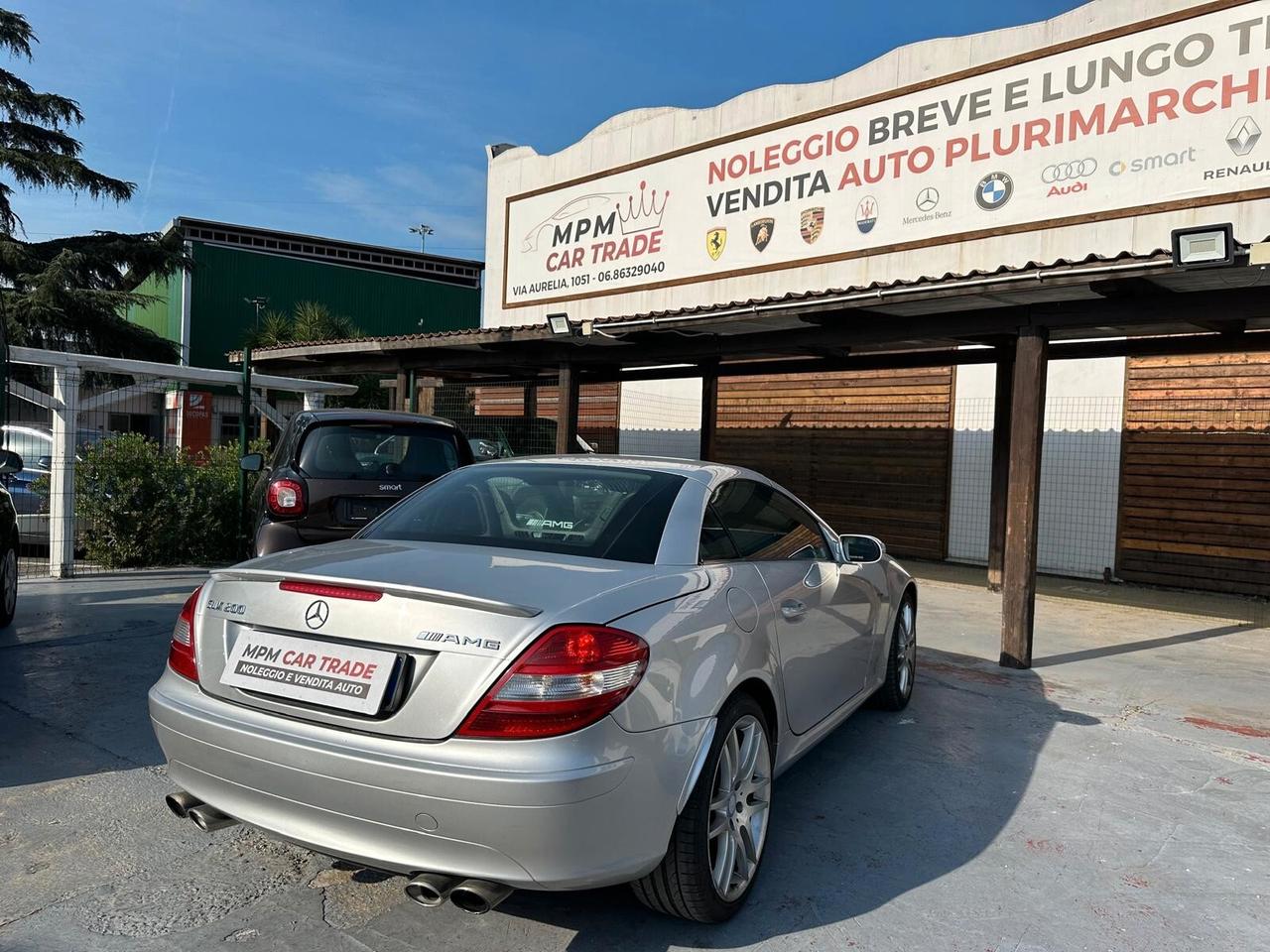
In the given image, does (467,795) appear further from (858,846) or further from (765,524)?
(765,524)

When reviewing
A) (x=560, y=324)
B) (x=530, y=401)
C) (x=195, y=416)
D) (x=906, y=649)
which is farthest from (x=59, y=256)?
(x=906, y=649)

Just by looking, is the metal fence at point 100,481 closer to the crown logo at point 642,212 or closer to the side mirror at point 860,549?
the crown logo at point 642,212

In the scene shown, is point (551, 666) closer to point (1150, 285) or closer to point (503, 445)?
point (1150, 285)

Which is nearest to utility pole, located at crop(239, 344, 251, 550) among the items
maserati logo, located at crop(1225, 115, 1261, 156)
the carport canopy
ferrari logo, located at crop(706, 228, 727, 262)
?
the carport canopy

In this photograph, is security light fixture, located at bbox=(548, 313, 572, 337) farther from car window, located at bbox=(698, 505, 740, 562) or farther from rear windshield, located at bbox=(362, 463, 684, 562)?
car window, located at bbox=(698, 505, 740, 562)

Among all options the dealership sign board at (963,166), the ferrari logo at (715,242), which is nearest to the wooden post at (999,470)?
the dealership sign board at (963,166)

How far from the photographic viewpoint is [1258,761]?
4.81 meters

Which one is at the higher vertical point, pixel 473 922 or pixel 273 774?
pixel 273 774

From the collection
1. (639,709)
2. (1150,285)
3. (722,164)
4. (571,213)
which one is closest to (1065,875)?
(639,709)

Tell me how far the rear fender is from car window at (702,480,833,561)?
0.86 ft

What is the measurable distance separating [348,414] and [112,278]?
2288cm

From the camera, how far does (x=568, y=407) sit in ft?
35.1

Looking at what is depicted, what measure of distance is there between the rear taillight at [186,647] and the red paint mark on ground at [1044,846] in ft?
10.2

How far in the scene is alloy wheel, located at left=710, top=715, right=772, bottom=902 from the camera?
9.45 feet
